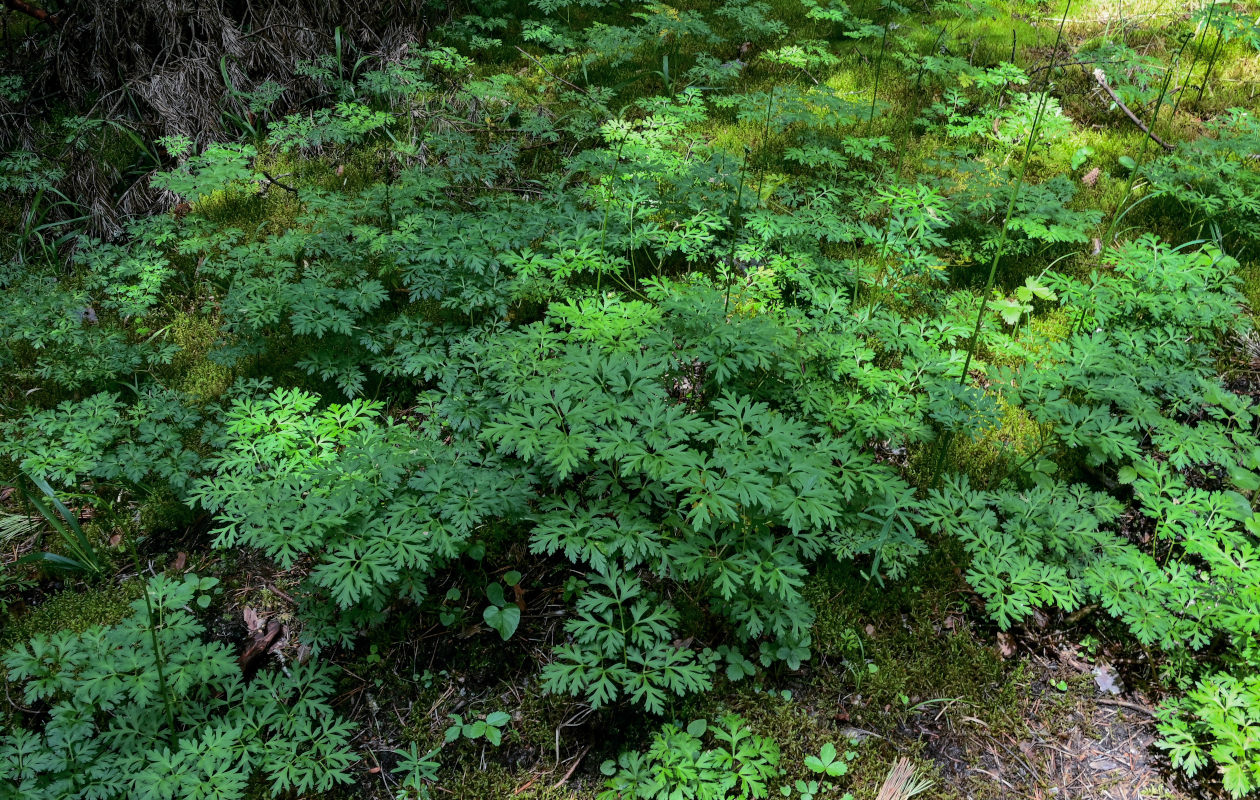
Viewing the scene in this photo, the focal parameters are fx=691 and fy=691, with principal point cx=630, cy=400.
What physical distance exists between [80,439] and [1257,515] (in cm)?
473

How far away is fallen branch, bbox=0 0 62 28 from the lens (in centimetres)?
468

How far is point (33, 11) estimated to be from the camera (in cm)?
476

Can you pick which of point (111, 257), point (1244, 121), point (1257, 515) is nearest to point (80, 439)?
point (111, 257)

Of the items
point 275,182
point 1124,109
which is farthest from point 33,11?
point 1124,109

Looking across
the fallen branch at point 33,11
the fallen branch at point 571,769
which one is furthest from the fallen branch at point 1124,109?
the fallen branch at point 33,11

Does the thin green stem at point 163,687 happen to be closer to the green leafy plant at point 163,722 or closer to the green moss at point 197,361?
the green leafy plant at point 163,722

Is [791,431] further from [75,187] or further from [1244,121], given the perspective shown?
[75,187]

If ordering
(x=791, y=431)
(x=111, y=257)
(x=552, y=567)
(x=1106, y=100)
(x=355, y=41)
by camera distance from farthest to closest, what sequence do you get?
(x=355, y=41), (x=1106, y=100), (x=111, y=257), (x=552, y=567), (x=791, y=431)

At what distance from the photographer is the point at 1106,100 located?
4879 mm

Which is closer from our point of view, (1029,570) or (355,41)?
(1029,570)

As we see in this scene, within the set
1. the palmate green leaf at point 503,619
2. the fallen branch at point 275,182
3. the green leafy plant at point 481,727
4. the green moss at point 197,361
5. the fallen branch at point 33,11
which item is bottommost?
the green leafy plant at point 481,727

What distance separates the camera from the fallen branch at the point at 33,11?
4680 mm

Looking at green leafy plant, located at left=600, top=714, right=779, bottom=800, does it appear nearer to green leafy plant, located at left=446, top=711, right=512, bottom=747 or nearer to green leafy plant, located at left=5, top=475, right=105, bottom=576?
green leafy plant, located at left=446, top=711, right=512, bottom=747

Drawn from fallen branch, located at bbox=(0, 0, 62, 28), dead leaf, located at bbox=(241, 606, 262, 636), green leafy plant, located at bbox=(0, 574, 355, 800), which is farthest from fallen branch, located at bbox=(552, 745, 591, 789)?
fallen branch, located at bbox=(0, 0, 62, 28)
